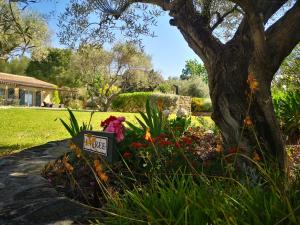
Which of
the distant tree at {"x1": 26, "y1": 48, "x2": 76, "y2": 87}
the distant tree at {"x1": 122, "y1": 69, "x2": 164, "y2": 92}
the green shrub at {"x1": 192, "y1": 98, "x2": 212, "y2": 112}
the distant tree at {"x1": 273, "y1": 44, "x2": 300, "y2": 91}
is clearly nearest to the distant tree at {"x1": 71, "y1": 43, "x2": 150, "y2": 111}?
the distant tree at {"x1": 122, "y1": 69, "x2": 164, "y2": 92}

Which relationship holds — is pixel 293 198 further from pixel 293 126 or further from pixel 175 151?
pixel 293 126

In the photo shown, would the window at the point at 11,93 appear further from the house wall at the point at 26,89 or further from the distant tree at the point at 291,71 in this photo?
the distant tree at the point at 291,71

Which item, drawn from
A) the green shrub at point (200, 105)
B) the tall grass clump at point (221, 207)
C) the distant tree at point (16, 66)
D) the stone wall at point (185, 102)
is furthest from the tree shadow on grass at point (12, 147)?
the distant tree at point (16, 66)

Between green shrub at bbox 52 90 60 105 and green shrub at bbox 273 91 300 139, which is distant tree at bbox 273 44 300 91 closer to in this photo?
green shrub at bbox 273 91 300 139

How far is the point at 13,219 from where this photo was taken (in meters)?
3.33

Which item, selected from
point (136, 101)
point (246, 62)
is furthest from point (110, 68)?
point (246, 62)

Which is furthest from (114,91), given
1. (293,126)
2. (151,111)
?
(151,111)

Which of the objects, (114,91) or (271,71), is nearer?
(271,71)

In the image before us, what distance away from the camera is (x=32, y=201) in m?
3.69

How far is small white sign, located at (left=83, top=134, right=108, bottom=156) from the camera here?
136 inches

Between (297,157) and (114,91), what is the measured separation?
35557 mm

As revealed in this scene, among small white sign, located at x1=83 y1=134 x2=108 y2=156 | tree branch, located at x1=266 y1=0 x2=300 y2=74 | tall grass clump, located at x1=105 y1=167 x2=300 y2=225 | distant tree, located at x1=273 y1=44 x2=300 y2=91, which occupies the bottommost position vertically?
tall grass clump, located at x1=105 y1=167 x2=300 y2=225

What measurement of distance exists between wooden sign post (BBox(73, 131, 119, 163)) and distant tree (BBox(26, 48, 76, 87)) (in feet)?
198

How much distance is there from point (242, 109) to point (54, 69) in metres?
61.5
